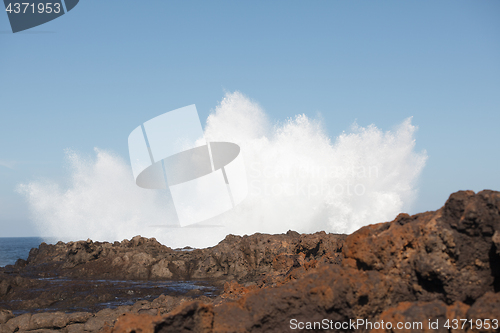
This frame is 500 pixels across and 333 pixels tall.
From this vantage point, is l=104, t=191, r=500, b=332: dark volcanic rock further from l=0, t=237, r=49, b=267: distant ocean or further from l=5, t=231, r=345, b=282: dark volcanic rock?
l=0, t=237, r=49, b=267: distant ocean

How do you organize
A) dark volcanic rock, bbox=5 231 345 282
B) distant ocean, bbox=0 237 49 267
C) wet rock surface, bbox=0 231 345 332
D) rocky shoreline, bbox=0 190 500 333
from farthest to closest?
distant ocean, bbox=0 237 49 267 → dark volcanic rock, bbox=5 231 345 282 → wet rock surface, bbox=0 231 345 332 → rocky shoreline, bbox=0 190 500 333

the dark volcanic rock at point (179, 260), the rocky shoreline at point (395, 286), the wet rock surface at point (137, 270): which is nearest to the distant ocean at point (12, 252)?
the wet rock surface at point (137, 270)

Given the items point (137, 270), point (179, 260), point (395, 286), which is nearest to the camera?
point (395, 286)

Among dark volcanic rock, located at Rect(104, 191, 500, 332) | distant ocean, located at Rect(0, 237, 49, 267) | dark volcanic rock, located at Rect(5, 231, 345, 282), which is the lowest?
dark volcanic rock, located at Rect(104, 191, 500, 332)

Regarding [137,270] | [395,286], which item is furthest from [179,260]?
[395,286]

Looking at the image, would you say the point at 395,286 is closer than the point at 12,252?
Yes

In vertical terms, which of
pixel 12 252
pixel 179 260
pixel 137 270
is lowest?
pixel 137 270

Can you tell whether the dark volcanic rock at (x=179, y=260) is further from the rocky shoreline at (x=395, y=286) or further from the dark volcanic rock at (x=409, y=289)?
the dark volcanic rock at (x=409, y=289)

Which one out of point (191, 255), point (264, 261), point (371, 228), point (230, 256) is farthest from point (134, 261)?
point (371, 228)

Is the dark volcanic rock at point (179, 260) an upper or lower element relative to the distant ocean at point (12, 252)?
lower

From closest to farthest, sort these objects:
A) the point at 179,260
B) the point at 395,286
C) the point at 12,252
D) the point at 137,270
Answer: the point at 395,286 → the point at 137,270 → the point at 179,260 → the point at 12,252

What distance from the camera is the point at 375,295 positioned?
14.8 feet

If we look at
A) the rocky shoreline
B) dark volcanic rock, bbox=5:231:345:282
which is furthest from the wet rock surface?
the rocky shoreline

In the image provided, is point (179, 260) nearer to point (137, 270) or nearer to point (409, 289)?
point (137, 270)
